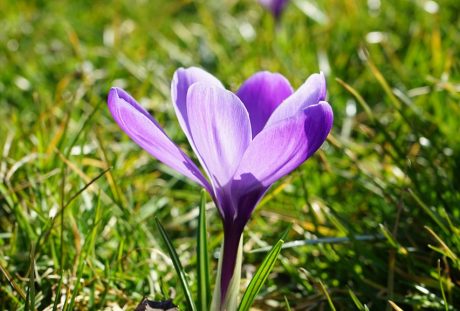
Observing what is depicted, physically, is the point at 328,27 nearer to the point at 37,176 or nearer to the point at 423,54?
the point at 423,54

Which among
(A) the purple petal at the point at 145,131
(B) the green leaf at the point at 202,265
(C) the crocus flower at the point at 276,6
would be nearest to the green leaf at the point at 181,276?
(B) the green leaf at the point at 202,265

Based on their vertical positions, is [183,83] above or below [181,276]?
above

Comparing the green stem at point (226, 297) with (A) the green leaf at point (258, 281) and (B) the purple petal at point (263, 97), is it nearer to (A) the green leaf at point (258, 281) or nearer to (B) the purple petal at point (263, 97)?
(A) the green leaf at point (258, 281)

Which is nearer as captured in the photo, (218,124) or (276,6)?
(218,124)

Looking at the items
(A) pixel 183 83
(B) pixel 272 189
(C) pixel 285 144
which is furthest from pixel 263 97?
(B) pixel 272 189

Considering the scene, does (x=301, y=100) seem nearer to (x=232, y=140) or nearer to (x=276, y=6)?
(x=232, y=140)
